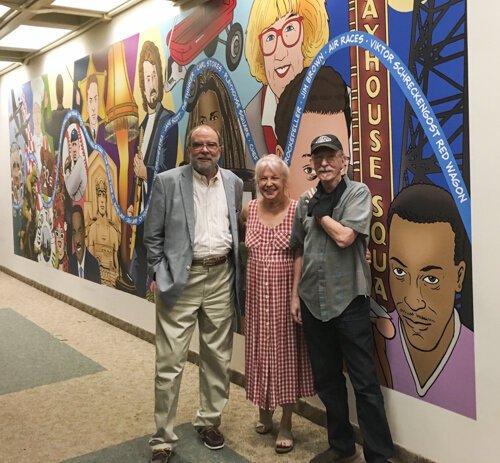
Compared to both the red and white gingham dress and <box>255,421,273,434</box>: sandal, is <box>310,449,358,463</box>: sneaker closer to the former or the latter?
the red and white gingham dress

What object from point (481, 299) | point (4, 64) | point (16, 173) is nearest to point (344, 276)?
point (481, 299)

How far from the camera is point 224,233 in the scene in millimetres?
2781

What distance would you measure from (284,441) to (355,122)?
5.21 ft

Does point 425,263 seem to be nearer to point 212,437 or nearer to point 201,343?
point 201,343

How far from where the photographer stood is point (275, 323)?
8.91 ft

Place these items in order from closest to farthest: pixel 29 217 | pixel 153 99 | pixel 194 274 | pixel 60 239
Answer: pixel 194 274 < pixel 153 99 < pixel 60 239 < pixel 29 217

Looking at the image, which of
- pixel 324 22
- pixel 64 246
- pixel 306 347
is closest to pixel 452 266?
pixel 306 347

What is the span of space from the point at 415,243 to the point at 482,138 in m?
0.53

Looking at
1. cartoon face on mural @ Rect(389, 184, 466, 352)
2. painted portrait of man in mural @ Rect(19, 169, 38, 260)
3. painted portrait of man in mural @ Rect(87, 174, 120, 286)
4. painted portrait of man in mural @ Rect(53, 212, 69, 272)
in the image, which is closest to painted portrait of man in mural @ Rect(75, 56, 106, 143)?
painted portrait of man in mural @ Rect(87, 174, 120, 286)

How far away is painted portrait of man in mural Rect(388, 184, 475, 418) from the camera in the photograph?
2293 mm

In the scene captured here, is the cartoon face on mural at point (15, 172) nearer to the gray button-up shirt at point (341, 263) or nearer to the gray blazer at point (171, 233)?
the gray blazer at point (171, 233)

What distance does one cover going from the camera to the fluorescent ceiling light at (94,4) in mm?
4441

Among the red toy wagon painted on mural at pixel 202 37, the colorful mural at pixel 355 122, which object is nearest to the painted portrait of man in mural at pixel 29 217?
the colorful mural at pixel 355 122

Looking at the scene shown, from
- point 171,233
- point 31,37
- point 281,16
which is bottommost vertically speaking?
point 171,233
